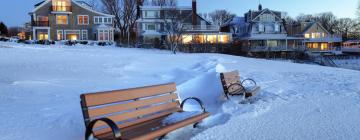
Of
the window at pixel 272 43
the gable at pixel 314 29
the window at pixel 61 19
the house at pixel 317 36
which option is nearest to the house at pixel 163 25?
the window at pixel 272 43

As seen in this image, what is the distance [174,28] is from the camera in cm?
4431

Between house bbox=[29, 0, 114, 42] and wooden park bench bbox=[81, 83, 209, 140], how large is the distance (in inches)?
1884

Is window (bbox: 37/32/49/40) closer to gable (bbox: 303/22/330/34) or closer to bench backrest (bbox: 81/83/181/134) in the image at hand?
gable (bbox: 303/22/330/34)

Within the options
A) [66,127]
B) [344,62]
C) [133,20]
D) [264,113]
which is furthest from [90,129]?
[133,20]

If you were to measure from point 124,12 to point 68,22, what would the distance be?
1223 centimetres

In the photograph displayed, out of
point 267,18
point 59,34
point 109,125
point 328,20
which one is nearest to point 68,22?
point 59,34

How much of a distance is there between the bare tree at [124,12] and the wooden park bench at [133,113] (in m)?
56.8

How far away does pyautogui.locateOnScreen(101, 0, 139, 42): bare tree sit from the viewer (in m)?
63.5

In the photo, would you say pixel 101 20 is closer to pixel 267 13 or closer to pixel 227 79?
pixel 267 13

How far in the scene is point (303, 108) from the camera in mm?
8344

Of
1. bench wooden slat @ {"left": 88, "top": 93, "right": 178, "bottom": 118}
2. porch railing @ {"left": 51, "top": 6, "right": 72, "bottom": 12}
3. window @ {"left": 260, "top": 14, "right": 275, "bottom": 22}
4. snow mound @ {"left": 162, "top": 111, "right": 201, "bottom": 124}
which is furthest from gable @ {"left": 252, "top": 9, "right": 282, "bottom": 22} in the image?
snow mound @ {"left": 162, "top": 111, "right": 201, "bottom": 124}

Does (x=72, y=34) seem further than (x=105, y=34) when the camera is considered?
Yes

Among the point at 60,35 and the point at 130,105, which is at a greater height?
the point at 60,35

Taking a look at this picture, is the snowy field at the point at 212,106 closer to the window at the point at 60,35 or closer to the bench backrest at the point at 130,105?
the bench backrest at the point at 130,105
